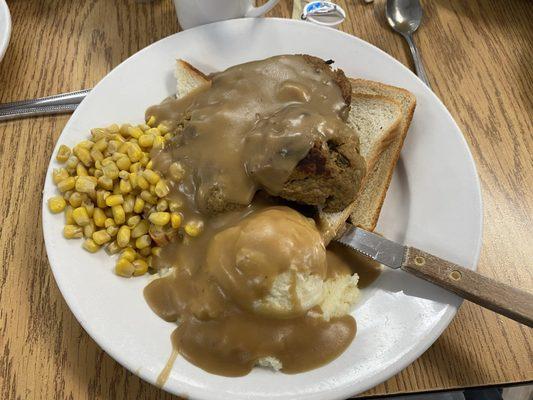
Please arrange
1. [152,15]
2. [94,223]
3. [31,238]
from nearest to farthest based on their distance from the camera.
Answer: [94,223], [31,238], [152,15]

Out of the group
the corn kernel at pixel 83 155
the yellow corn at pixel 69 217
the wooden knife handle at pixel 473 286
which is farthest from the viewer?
the corn kernel at pixel 83 155

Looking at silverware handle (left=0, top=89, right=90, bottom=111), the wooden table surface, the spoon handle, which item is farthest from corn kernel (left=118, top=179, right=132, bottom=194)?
the spoon handle

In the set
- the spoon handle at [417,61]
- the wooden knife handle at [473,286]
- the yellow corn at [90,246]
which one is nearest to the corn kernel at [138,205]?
the yellow corn at [90,246]

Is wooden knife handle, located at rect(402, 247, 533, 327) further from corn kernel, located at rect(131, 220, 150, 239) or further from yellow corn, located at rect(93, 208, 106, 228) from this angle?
yellow corn, located at rect(93, 208, 106, 228)

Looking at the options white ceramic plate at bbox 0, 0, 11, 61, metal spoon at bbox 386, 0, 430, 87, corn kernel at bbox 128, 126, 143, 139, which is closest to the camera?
corn kernel at bbox 128, 126, 143, 139

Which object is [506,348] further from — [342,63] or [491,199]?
[342,63]

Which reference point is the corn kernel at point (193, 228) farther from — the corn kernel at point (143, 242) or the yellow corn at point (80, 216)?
the yellow corn at point (80, 216)

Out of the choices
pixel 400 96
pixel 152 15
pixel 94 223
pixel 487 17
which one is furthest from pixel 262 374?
pixel 487 17
